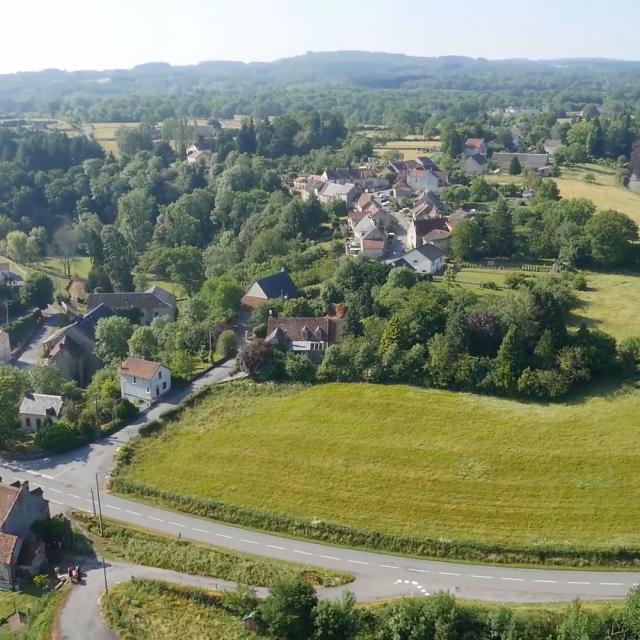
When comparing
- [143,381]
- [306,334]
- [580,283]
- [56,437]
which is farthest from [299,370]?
[580,283]

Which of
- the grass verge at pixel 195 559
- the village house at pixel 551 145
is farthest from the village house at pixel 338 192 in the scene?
the grass verge at pixel 195 559

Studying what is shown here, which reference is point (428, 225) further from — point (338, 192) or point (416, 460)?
point (416, 460)

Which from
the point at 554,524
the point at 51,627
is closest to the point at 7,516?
the point at 51,627

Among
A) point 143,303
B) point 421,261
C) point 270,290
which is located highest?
point 421,261

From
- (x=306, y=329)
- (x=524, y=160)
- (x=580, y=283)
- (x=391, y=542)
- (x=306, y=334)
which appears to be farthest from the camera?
(x=524, y=160)

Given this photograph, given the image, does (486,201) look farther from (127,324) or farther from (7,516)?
(7,516)

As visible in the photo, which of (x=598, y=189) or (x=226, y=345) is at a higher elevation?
(x=598, y=189)
